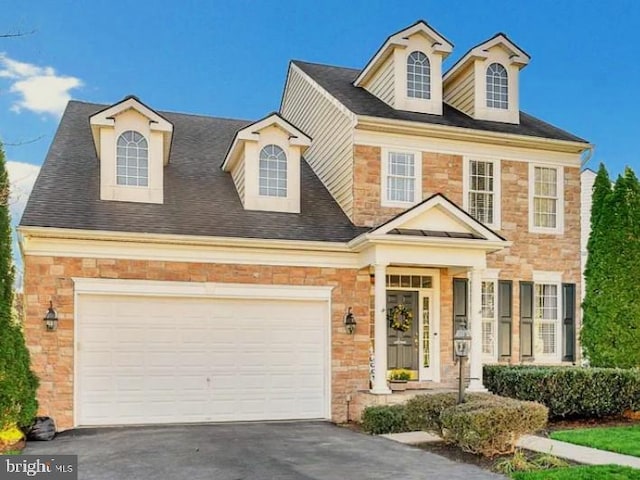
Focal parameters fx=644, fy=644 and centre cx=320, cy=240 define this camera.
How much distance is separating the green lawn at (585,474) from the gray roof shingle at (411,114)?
8463 mm

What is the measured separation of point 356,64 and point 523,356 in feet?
30.5

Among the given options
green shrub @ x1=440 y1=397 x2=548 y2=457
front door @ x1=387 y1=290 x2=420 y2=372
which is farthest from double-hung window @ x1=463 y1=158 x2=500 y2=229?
green shrub @ x1=440 y1=397 x2=548 y2=457

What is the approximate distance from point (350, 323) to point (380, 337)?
831 mm

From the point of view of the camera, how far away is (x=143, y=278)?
39.5 ft

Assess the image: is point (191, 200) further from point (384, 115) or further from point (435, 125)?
point (435, 125)

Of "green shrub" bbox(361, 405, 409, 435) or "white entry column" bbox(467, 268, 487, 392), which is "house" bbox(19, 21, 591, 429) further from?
"green shrub" bbox(361, 405, 409, 435)

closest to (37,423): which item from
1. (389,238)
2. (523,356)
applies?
(389,238)

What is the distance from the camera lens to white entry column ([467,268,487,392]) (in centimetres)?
1284

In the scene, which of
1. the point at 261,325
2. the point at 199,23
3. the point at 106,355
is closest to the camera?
the point at 106,355

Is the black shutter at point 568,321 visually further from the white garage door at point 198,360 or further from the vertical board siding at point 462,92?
the white garage door at point 198,360

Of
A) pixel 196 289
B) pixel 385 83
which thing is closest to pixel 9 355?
pixel 196 289

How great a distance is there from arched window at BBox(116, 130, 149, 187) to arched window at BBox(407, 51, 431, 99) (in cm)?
623

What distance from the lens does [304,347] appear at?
42.9 feet

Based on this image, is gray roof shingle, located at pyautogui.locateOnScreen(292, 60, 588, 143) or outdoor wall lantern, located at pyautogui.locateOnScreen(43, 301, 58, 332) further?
gray roof shingle, located at pyautogui.locateOnScreen(292, 60, 588, 143)
